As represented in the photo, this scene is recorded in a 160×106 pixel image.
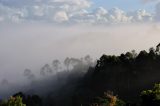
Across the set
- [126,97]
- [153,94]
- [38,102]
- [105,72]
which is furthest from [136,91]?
[153,94]

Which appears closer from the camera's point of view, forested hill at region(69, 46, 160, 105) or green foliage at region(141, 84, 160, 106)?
green foliage at region(141, 84, 160, 106)

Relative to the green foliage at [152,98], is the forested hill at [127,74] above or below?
above

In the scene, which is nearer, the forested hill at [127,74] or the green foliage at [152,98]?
the green foliage at [152,98]

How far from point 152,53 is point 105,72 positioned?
17.1 metres

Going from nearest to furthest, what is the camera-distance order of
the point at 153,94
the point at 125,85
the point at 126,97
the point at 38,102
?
the point at 153,94
the point at 126,97
the point at 125,85
the point at 38,102

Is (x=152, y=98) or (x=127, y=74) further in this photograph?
(x=127, y=74)

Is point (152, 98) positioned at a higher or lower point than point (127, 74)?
lower

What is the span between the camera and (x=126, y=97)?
125m

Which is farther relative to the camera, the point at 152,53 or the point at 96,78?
the point at 96,78

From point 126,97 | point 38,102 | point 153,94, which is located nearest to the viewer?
point 153,94

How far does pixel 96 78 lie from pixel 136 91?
18932 millimetres

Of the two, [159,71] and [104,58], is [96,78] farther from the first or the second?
[159,71]

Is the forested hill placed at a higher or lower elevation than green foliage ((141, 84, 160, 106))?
higher

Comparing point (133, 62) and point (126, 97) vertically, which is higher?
point (133, 62)
